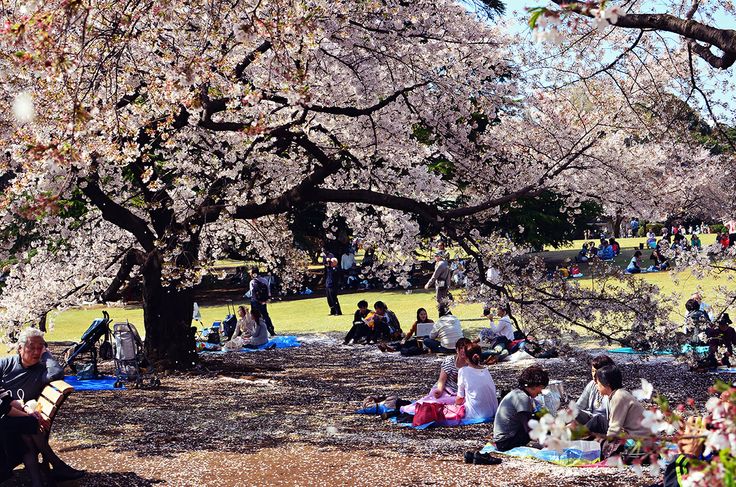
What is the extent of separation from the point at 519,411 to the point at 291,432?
250 cm

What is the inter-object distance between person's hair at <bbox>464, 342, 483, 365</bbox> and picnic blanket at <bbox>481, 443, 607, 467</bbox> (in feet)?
5.46

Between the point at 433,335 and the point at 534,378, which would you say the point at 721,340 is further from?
the point at 534,378

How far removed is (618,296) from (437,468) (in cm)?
494

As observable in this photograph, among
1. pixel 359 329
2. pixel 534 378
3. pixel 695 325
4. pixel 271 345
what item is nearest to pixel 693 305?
pixel 695 325

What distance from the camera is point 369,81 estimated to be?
1222cm

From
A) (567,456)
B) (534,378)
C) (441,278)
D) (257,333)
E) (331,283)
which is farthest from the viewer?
(331,283)

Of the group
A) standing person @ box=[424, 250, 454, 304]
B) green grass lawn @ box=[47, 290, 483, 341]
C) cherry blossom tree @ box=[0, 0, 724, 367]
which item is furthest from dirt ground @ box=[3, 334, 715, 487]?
green grass lawn @ box=[47, 290, 483, 341]

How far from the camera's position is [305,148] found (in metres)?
12.1

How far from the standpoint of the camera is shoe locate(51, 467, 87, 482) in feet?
22.1

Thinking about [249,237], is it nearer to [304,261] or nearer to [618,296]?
[304,261]

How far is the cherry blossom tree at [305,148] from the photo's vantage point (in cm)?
995

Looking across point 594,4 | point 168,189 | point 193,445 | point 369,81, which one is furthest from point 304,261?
point 594,4

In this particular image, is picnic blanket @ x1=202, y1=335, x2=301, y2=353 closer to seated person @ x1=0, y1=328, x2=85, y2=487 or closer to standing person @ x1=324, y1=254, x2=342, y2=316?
standing person @ x1=324, y1=254, x2=342, y2=316

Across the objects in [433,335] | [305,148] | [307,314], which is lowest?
[433,335]
